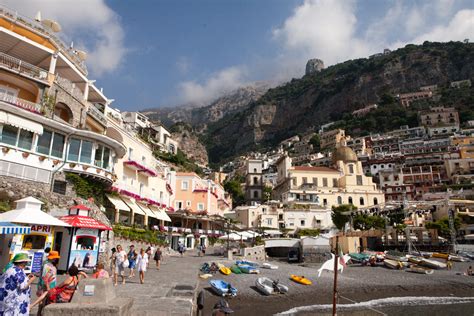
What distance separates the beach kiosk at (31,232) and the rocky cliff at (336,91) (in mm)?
143763

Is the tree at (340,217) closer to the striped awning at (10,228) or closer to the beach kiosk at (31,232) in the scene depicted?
the beach kiosk at (31,232)

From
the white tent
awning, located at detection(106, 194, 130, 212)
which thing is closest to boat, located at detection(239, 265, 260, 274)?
awning, located at detection(106, 194, 130, 212)

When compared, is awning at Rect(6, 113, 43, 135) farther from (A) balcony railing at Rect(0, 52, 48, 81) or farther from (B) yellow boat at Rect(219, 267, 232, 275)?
(B) yellow boat at Rect(219, 267, 232, 275)

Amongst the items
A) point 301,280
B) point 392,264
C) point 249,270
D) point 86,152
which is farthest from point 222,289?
point 392,264

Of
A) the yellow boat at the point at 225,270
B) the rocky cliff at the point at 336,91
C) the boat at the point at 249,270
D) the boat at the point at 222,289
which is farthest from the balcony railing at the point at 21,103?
the rocky cliff at the point at 336,91

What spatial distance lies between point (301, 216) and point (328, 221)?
4.74 meters

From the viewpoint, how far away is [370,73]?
150750mm

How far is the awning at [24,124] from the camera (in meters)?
18.5

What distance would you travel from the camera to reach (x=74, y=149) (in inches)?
863

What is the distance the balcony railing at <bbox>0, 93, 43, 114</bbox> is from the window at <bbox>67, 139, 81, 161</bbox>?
9.09 ft

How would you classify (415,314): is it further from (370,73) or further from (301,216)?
(370,73)

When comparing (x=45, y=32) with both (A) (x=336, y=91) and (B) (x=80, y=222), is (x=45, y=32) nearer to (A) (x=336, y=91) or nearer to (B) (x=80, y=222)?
(B) (x=80, y=222)

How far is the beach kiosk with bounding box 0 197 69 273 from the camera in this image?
39.4ft

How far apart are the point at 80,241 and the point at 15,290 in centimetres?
1273
